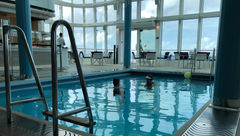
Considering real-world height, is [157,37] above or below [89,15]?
below

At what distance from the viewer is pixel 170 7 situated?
954 centimetres

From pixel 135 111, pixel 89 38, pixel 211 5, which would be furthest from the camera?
pixel 89 38

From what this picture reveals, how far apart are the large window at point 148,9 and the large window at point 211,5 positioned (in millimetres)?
2613

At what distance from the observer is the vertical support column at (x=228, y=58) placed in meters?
1.66

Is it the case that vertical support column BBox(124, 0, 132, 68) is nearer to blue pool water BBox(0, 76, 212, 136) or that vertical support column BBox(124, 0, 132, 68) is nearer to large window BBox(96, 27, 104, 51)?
blue pool water BBox(0, 76, 212, 136)

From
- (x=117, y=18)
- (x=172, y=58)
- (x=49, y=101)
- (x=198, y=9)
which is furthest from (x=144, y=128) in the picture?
(x=117, y=18)

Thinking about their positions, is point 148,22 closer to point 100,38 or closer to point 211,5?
point 211,5

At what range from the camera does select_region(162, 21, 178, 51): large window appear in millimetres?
9594

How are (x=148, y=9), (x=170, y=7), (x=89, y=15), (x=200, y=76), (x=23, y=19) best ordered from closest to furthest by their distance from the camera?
1. (x=23, y=19)
2. (x=200, y=76)
3. (x=170, y=7)
4. (x=148, y=9)
5. (x=89, y=15)

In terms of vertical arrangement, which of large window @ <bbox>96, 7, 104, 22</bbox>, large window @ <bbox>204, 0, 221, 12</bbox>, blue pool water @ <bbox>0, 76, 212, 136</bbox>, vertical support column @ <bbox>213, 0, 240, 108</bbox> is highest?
large window @ <bbox>96, 7, 104, 22</bbox>

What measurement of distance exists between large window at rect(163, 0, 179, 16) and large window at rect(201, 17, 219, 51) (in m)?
1.57

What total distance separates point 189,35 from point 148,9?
283 cm

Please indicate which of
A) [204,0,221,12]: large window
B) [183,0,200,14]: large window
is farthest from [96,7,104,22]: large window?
[204,0,221,12]: large window

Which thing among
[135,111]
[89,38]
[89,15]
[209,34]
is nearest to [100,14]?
[89,15]
